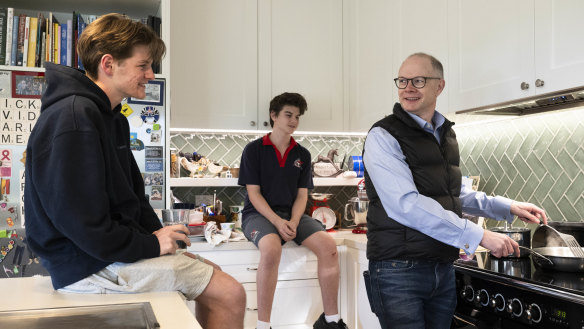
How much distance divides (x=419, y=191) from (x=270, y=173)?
1482 mm

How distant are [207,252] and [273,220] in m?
0.39

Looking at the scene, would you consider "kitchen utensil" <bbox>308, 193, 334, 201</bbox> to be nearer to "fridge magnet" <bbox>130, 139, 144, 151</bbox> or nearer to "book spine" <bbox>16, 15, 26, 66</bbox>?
"fridge magnet" <bbox>130, 139, 144, 151</bbox>

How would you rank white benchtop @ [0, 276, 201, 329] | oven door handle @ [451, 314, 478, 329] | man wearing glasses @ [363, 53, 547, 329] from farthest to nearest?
1. oven door handle @ [451, 314, 478, 329]
2. man wearing glasses @ [363, 53, 547, 329]
3. white benchtop @ [0, 276, 201, 329]

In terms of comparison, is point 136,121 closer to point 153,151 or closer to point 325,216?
point 153,151

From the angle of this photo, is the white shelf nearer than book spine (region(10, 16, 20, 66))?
No

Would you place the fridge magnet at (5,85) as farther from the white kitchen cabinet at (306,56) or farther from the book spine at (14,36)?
the white kitchen cabinet at (306,56)

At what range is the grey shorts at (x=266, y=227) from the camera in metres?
2.85

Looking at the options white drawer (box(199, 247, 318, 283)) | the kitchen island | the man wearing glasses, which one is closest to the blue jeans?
the man wearing glasses

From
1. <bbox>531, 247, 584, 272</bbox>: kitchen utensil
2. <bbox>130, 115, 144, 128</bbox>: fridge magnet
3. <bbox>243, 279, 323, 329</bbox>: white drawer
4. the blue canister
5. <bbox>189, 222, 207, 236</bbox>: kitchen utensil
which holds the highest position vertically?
<bbox>130, 115, 144, 128</bbox>: fridge magnet

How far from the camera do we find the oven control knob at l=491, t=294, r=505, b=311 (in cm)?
170

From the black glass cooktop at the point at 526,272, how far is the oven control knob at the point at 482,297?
0.07 m

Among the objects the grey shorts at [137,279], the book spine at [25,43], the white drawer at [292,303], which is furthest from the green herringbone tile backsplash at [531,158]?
the grey shorts at [137,279]

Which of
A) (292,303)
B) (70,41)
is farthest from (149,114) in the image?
(292,303)

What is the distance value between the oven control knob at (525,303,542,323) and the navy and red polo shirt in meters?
1.66
